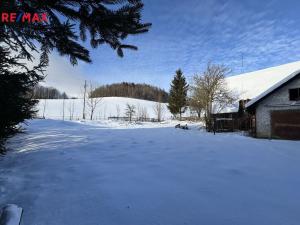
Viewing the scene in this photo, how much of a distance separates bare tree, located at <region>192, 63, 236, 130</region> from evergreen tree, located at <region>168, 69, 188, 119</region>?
30.4 ft

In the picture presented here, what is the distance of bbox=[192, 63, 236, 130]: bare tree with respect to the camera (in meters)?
28.4

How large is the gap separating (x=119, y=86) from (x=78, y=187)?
108 m

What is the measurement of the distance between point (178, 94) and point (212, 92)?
39.0 feet

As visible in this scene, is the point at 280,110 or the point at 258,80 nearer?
the point at 280,110

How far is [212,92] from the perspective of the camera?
29.0 metres

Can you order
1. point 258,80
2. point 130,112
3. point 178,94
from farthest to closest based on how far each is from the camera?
1. point 130,112
2. point 178,94
3. point 258,80

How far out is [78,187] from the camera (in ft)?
13.6

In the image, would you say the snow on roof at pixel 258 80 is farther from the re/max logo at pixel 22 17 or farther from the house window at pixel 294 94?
the re/max logo at pixel 22 17

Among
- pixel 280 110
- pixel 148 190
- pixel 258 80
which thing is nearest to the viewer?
pixel 148 190

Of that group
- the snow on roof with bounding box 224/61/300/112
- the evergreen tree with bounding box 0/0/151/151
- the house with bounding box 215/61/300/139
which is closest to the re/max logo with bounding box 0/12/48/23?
the evergreen tree with bounding box 0/0/151/151

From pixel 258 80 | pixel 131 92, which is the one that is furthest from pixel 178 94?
pixel 131 92

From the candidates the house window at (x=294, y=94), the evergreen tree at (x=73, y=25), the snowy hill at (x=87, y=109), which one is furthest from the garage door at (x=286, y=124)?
the snowy hill at (x=87, y=109)

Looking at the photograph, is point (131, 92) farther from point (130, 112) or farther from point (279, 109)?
point (279, 109)

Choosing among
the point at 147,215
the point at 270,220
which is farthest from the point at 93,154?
the point at 270,220
